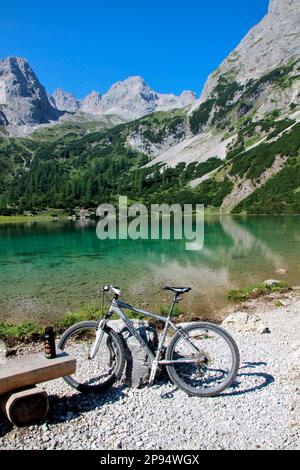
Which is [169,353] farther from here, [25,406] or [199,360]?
[25,406]

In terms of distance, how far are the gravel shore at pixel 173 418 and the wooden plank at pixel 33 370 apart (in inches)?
29.7

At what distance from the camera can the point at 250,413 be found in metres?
7.75

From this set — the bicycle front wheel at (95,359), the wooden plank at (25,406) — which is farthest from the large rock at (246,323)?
the wooden plank at (25,406)

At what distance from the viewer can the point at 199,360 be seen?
337 inches

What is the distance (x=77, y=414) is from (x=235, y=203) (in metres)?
147

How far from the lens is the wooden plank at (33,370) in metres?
7.22

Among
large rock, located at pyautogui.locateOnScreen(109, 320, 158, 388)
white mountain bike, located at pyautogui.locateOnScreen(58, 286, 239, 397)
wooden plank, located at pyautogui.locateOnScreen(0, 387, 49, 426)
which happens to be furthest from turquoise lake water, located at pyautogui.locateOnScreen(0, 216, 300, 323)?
wooden plank, located at pyautogui.locateOnScreen(0, 387, 49, 426)

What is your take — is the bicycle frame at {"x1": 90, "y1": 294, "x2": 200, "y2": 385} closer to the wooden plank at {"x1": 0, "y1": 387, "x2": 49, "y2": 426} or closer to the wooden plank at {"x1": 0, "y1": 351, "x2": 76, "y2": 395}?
the wooden plank at {"x1": 0, "y1": 351, "x2": 76, "y2": 395}

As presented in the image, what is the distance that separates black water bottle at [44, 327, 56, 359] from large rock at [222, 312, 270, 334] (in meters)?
8.12

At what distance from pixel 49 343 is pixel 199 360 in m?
3.40

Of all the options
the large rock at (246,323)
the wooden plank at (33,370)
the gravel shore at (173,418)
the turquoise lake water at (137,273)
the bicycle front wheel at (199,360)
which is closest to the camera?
the gravel shore at (173,418)

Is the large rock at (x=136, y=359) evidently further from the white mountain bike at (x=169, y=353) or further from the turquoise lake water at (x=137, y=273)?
the turquoise lake water at (x=137, y=273)

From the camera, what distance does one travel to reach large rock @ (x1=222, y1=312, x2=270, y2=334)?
1357 centimetres
